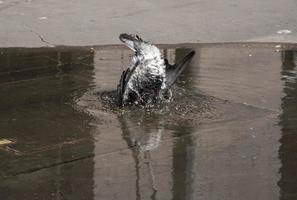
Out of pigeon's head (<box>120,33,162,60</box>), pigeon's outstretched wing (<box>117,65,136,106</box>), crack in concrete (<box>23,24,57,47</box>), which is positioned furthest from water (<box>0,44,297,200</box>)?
crack in concrete (<box>23,24,57,47</box>)

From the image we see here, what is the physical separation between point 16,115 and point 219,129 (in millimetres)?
1915

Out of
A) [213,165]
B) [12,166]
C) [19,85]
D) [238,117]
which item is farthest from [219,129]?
[19,85]

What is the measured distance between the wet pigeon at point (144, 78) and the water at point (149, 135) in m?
0.15

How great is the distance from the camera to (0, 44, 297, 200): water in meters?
4.52

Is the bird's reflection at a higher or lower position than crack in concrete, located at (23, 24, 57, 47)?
lower

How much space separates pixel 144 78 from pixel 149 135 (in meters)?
1.16

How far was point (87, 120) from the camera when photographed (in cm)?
606

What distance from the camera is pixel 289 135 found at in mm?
5590

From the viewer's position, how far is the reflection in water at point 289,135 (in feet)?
14.8

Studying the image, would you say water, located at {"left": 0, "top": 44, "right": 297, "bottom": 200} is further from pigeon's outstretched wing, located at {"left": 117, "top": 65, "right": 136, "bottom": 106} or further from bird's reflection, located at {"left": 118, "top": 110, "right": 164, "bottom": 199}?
pigeon's outstretched wing, located at {"left": 117, "top": 65, "right": 136, "bottom": 106}

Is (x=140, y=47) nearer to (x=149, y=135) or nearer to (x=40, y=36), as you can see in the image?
(x=149, y=135)

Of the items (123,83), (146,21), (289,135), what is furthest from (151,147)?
(146,21)

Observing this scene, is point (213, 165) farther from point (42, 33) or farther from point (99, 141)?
point (42, 33)

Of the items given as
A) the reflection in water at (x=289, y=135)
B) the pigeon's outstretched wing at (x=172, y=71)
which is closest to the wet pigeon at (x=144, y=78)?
the pigeon's outstretched wing at (x=172, y=71)
